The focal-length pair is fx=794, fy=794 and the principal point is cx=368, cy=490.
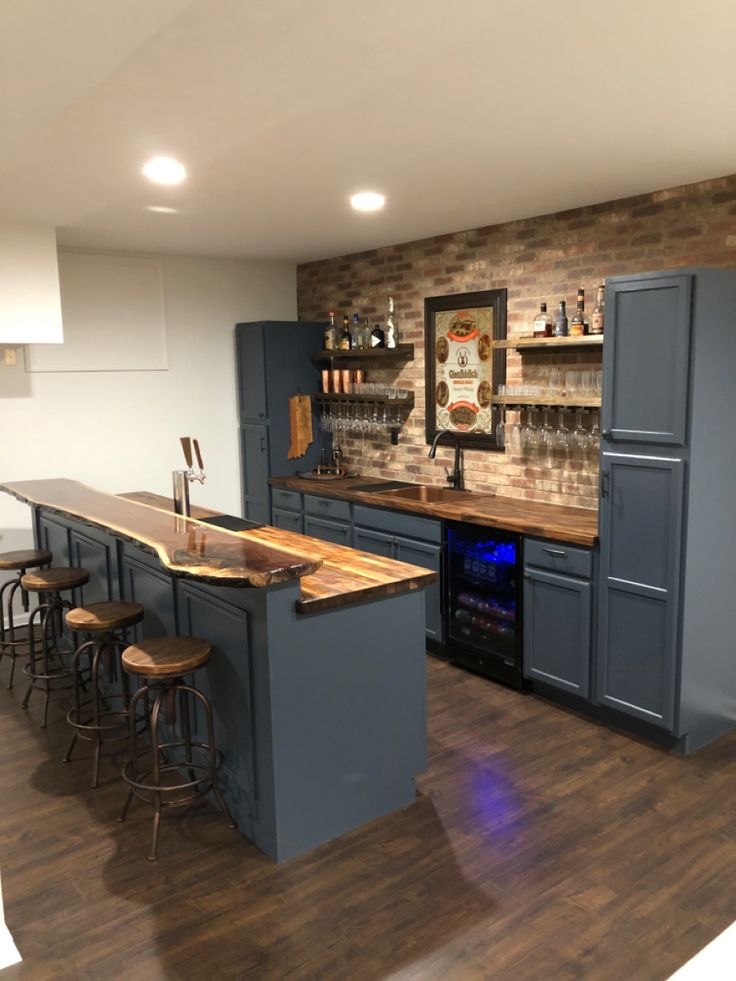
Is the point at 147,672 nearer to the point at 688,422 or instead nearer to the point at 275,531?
the point at 275,531

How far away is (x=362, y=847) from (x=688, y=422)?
6.94 feet

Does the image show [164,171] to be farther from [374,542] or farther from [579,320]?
[374,542]

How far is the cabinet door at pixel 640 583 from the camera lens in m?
3.41

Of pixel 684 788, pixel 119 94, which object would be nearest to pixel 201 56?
pixel 119 94

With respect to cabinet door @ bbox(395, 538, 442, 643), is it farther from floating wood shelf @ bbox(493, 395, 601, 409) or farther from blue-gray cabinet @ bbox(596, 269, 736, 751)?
blue-gray cabinet @ bbox(596, 269, 736, 751)

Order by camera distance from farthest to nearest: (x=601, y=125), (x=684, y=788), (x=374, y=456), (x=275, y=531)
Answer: (x=374, y=456)
(x=275, y=531)
(x=684, y=788)
(x=601, y=125)

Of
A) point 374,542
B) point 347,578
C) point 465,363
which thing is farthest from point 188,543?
point 465,363

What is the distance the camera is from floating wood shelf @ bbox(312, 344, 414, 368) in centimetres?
544

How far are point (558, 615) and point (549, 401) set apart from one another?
3.82 feet

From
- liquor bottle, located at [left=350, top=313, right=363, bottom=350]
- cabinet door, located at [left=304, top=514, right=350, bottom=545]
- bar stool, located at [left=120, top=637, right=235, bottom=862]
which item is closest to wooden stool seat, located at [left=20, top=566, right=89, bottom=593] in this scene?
bar stool, located at [left=120, top=637, right=235, bottom=862]

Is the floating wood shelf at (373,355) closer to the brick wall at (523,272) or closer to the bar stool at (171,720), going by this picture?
the brick wall at (523,272)

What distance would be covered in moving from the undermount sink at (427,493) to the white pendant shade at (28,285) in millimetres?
2349

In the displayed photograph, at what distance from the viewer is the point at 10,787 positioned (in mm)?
3318

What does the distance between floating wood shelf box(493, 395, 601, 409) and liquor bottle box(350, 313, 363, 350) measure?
1.42 m
